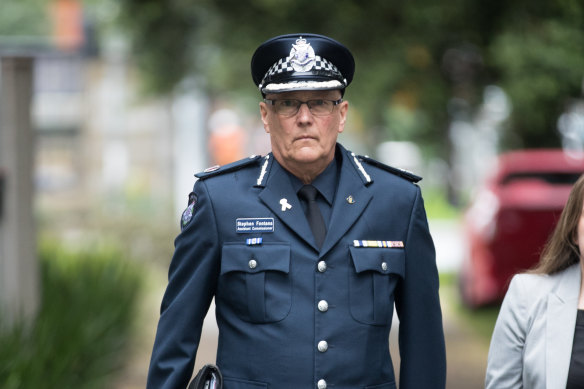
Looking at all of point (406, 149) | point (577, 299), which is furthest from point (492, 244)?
point (406, 149)

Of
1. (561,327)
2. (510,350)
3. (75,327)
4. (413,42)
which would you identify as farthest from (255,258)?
(413,42)

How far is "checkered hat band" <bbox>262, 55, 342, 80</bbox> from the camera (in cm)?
350

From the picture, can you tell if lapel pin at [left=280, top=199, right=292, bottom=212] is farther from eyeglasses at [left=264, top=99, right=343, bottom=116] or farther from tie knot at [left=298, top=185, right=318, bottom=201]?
eyeglasses at [left=264, top=99, right=343, bottom=116]

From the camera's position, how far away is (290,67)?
11.5ft

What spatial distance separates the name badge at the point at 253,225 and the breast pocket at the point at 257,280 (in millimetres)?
50

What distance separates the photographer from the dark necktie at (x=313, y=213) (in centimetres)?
351

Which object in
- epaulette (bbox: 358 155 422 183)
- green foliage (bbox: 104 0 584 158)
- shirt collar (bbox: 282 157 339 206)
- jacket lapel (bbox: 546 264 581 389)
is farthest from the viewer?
green foliage (bbox: 104 0 584 158)

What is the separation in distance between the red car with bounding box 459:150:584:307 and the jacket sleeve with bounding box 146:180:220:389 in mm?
7614

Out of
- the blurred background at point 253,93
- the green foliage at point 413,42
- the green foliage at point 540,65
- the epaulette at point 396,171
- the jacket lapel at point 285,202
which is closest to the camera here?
the jacket lapel at point 285,202

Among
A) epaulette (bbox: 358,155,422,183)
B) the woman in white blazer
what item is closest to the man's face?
epaulette (bbox: 358,155,422,183)

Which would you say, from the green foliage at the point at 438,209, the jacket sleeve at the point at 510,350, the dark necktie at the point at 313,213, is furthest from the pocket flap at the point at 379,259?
the green foliage at the point at 438,209

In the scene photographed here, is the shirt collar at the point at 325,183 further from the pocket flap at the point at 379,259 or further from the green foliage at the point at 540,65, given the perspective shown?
the green foliage at the point at 540,65

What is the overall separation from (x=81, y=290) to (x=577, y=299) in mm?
5589

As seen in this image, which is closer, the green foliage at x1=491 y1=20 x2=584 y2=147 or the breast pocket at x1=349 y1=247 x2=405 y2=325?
the breast pocket at x1=349 y1=247 x2=405 y2=325
